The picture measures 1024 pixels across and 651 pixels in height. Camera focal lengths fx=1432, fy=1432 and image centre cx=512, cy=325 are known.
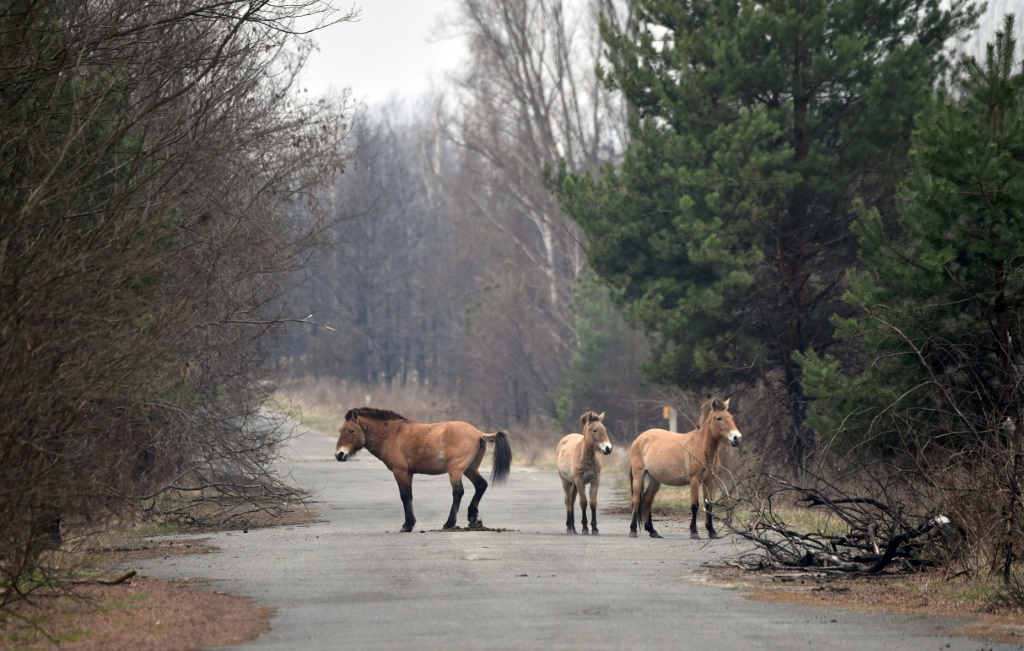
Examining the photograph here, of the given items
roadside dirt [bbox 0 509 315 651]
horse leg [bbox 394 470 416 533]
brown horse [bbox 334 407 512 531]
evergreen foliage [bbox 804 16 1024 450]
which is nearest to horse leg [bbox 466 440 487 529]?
brown horse [bbox 334 407 512 531]

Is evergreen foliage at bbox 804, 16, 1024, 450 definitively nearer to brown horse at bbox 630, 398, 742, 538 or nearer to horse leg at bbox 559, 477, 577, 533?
brown horse at bbox 630, 398, 742, 538

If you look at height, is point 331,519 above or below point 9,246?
below

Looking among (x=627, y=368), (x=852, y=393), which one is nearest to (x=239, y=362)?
(x=852, y=393)

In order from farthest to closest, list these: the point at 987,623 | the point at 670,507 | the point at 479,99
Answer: the point at 479,99, the point at 670,507, the point at 987,623

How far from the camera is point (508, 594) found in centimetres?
1333

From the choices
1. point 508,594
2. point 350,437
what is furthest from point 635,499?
point 508,594

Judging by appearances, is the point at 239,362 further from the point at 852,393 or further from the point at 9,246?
the point at 9,246

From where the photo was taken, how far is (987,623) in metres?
11.7

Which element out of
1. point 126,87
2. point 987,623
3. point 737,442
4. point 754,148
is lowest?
point 987,623

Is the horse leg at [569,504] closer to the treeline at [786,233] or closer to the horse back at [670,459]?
the horse back at [670,459]

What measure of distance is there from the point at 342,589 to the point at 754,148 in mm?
17900

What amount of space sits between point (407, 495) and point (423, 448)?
2.69ft

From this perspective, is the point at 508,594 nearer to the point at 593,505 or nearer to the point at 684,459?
the point at 593,505

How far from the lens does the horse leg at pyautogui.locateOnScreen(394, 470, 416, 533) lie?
21.5 metres
